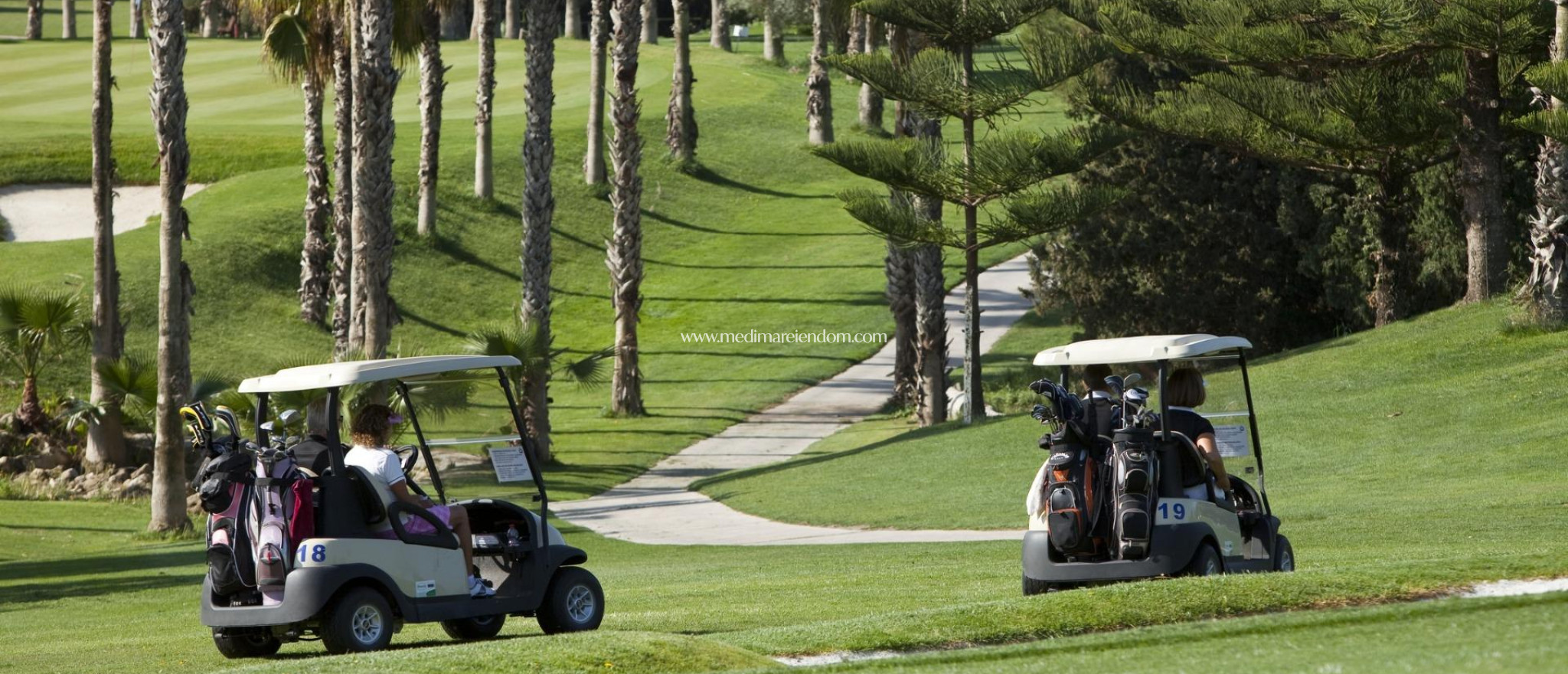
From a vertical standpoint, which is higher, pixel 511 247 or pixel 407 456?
pixel 407 456

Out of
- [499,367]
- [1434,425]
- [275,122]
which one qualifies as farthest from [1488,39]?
[275,122]

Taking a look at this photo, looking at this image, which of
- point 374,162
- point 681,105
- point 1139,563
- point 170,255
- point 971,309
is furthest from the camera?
point 681,105

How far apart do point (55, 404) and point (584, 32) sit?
53008 millimetres

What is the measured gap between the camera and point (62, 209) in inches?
1345

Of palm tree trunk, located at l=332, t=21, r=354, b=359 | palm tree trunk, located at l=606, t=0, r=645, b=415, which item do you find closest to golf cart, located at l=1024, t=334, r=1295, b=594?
palm tree trunk, located at l=332, t=21, r=354, b=359

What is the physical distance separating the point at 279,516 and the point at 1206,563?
4.94 meters

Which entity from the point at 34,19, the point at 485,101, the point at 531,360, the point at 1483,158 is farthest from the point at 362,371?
the point at 34,19

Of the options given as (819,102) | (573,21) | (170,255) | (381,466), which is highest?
(573,21)

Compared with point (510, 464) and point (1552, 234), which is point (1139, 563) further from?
point (1552, 234)

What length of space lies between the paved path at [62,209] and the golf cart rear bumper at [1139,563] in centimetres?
2791

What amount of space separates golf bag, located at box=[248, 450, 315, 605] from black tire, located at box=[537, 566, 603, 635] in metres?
1.47

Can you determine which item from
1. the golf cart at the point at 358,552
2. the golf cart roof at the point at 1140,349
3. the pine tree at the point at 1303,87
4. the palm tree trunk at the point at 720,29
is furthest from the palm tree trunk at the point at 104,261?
the palm tree trunk at the point at 720,29

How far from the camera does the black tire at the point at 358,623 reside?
332 inches

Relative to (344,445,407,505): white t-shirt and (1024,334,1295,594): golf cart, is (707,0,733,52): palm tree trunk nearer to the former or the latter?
(1024,334,1295,594): golf cart
